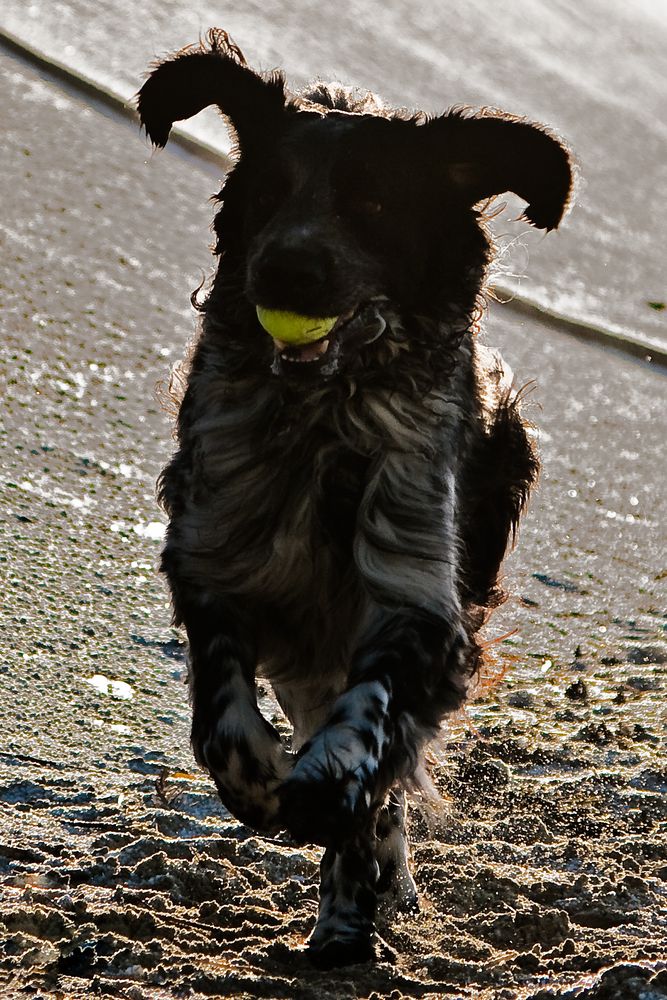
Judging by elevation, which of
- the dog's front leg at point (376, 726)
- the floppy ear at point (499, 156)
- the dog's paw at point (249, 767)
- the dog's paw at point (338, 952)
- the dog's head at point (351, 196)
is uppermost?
the floppy ear at point (499, 156)

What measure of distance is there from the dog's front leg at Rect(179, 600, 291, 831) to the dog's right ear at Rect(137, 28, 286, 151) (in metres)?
1.27

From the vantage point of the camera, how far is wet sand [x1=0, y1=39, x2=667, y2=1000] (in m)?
3.76

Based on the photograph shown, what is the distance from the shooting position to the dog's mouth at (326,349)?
3.90 meters

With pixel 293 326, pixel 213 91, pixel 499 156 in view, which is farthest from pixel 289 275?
pixel 213 91

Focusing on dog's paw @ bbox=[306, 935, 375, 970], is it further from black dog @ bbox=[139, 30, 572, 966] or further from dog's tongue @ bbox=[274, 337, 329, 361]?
dog's tongue @ bbox=[274, 337, 329, 361]

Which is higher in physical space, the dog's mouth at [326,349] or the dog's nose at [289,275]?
the dog's nose at [289,275]

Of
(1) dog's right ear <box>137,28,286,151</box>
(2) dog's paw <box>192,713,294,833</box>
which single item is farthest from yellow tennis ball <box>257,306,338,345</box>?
(2) dog's paw <box>192,713,294,833</box>

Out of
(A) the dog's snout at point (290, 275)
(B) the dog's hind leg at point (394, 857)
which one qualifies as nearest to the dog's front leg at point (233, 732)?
(B) the dog's hind leg at point (394, 857)

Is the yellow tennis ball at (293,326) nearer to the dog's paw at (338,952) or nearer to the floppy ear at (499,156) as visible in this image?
the floppy ear at (499,156)

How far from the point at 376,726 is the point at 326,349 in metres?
0.86

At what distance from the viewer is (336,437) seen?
13.6 feet

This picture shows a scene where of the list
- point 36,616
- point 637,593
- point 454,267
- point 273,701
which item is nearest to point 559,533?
point 637,593

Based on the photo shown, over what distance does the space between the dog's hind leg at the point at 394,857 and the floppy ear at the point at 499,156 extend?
59.3 inches

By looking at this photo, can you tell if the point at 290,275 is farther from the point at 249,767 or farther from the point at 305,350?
the point at 249,767
